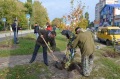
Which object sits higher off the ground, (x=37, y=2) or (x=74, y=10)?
(x=37, y=2)

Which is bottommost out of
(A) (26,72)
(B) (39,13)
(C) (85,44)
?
(A) (26,72)

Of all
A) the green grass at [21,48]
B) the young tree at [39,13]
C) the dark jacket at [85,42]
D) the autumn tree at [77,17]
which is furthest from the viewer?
the young tree at [39,13]

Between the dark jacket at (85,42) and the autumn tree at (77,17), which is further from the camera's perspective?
the autumn tree at (77,17)

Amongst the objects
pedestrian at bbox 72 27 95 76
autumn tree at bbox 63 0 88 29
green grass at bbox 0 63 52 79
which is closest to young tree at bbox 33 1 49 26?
autumn tree at bbox 63 0 88 29

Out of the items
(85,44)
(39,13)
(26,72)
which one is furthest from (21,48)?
(39,13)

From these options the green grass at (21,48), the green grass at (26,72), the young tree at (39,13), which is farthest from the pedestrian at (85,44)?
the young tree at (39,13)

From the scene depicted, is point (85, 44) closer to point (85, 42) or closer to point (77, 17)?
point (85, 42)

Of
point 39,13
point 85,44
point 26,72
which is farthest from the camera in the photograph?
point 39,13

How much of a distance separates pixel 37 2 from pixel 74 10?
67910 mm

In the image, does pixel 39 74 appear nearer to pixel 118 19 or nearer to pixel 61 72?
pixel 61 72

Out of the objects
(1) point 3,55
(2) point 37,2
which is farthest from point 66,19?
(2) point 37,2

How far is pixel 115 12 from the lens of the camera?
91.2m

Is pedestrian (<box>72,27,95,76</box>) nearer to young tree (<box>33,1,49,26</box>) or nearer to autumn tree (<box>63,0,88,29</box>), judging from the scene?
autumn tree (<box>63,0,88,29</box>)

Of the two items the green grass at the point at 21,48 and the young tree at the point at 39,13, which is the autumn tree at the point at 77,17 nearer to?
the green grass at the point at 21,48
